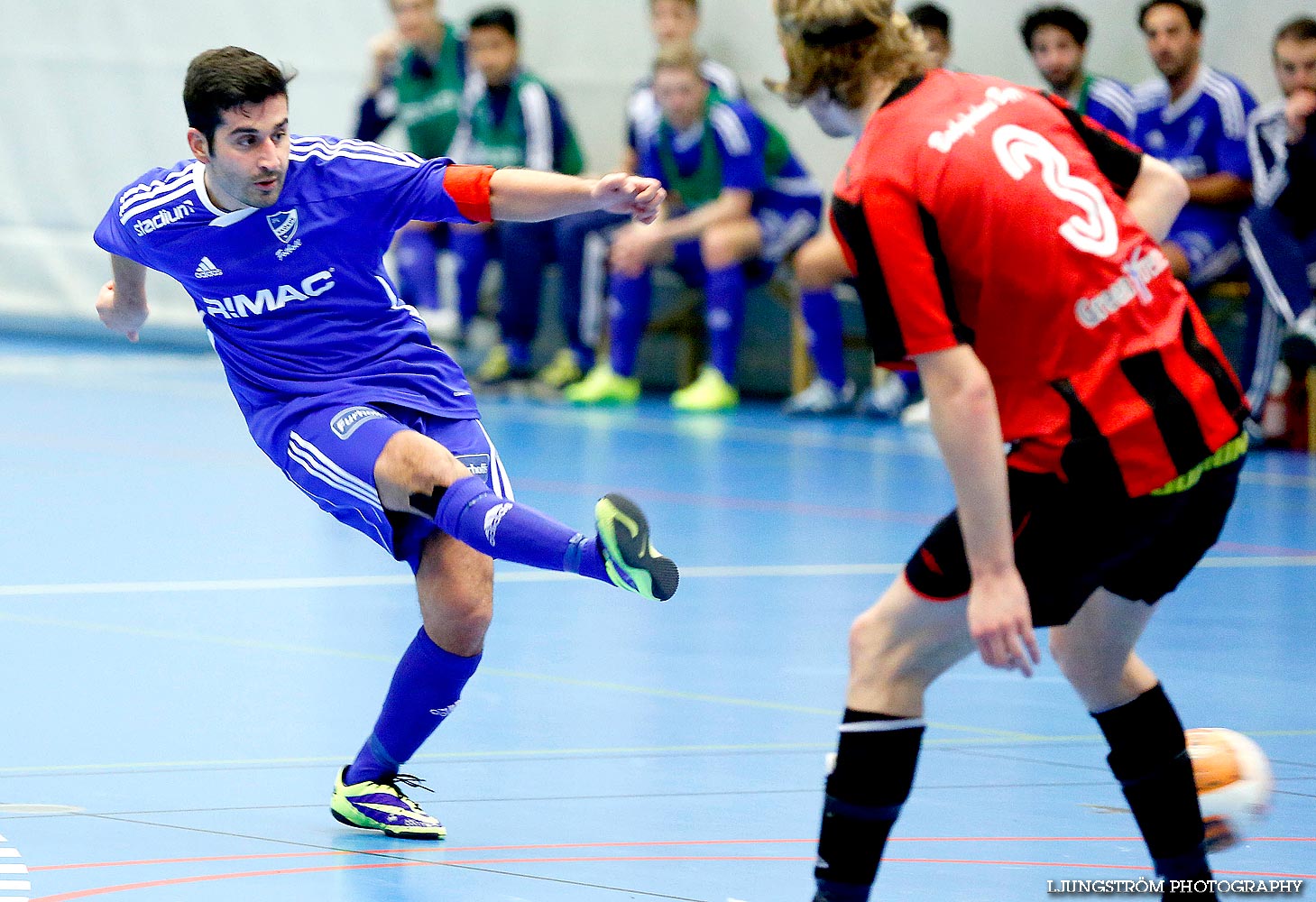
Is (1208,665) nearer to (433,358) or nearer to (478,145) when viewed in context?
(433,358)

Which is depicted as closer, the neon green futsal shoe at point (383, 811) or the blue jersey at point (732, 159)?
the neon green futsal shoe at point (383, 811)

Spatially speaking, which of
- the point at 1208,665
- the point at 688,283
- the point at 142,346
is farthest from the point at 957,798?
the point at 142,346

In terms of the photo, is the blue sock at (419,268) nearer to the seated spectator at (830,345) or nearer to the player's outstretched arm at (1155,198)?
the seated spectator at (830,345)

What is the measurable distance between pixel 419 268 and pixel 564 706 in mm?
8463

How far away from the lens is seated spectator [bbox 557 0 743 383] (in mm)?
12445

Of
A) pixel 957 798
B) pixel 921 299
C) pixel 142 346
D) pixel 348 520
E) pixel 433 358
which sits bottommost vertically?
pixel 142 346

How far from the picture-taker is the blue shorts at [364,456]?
13.4 feet

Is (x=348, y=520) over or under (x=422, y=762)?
over

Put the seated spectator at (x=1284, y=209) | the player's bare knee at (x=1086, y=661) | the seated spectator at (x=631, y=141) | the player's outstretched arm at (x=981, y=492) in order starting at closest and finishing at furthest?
the player's outstretched arm at (x=981, y=492) < the player's bare knee at (x=1086, y=661) < the seated spectator at (x=1284, y=209) < the seated spectator at (x=631, y=141)

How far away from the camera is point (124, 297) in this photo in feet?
15.4

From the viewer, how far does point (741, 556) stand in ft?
24.8

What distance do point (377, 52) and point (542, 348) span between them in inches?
92.9

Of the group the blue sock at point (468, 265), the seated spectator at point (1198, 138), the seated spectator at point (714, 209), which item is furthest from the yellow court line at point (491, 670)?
the blue sock at point (468, 265)

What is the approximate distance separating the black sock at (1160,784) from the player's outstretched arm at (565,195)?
1.49 m
